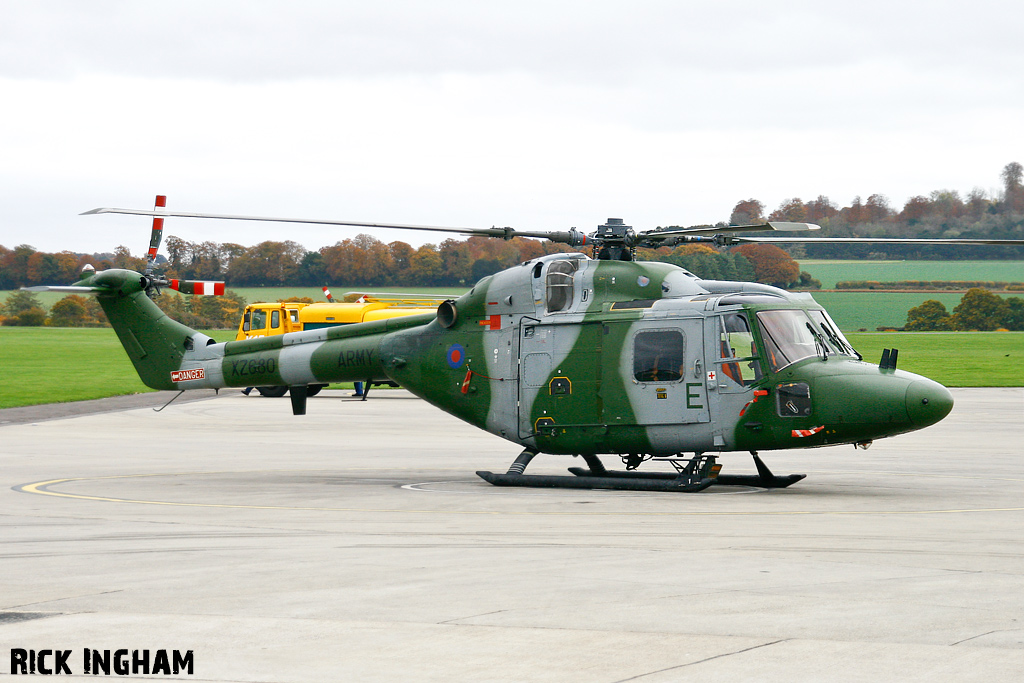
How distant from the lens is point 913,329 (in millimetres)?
102438

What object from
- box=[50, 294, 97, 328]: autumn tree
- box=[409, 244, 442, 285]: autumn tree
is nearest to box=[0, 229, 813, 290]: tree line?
box=[409, 244, 442, 285]: autumn tree

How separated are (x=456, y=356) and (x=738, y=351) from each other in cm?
448

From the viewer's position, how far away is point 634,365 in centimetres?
1583

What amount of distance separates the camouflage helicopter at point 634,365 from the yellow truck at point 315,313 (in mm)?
22710

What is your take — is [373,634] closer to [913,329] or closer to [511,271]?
[511,271]

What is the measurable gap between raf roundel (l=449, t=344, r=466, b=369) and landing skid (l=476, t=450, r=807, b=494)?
5.60 ft

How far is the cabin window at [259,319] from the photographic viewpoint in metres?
43.1

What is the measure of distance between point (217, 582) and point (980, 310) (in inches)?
4110

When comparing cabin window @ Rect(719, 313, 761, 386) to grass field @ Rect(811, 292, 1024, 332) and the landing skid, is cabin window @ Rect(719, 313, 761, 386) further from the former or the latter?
grass field @ Rect(811, 292, 1024, 332)

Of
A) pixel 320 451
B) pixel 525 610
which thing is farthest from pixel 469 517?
pixel 320 451

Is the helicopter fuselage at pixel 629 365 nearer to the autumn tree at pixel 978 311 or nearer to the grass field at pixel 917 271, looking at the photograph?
the grass field at pixel 917 271

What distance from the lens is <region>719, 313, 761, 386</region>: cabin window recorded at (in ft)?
49.5

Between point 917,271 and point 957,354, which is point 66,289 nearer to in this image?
point 957,354

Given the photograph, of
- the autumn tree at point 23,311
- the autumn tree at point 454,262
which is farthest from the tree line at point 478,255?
the autumn tree at point 23,311
